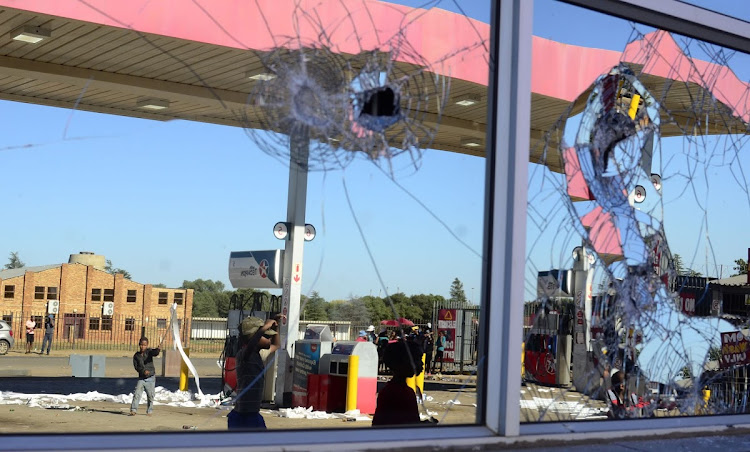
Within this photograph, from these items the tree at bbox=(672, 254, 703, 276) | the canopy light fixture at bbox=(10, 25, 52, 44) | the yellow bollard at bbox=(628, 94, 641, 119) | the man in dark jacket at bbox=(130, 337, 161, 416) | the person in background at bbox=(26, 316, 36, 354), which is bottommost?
the person in background at bbox=(26, 316, 36, 354)

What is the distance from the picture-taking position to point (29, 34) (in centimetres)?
749

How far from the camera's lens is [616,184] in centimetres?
334

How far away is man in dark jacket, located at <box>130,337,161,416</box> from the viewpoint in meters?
10.8

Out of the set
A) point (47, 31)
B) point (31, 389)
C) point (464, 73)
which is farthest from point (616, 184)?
point (31, 389)

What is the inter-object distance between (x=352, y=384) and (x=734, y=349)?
25.1 feet

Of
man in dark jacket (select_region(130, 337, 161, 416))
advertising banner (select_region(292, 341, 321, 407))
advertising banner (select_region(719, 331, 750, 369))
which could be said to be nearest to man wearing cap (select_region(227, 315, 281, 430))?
advertising banner (select_region(719, 331, 750, 369))

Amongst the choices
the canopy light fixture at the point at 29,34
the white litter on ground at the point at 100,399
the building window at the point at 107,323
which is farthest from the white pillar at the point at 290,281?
the building window at the point at 107,323

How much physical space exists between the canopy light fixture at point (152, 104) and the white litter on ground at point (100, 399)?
193 inches

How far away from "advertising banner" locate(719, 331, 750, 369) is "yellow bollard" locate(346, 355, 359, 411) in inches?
299

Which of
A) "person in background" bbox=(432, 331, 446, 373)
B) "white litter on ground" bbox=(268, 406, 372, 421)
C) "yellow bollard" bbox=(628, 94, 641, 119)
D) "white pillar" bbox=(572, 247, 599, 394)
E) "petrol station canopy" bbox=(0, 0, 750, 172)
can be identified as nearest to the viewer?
"petrol station canopy" bbox=(0, 0, 750, 172)

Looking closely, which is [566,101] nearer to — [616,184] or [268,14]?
[616,184]

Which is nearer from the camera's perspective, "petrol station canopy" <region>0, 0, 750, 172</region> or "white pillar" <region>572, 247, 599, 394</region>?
"petrol station canopy" <region>0, 0, 750, 172</region>

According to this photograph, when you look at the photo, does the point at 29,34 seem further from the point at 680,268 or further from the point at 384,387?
the point at 680,268

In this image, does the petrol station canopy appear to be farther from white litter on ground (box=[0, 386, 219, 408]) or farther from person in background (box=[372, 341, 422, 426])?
white litter on ground (box=[0, 386, 219, 408])
